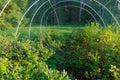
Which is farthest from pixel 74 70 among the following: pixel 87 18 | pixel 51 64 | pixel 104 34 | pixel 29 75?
pixel 87 18

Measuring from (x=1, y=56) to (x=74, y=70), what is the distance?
1648mm

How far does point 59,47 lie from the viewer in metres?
8.15

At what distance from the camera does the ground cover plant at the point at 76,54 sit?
7013 mm

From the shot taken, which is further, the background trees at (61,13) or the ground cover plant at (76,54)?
the background trees at (61,13)

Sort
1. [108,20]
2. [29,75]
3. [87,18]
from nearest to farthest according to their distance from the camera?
[29,75]
[108,20]
[87,18]

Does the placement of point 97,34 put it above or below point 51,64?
above

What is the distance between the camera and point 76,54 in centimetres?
770

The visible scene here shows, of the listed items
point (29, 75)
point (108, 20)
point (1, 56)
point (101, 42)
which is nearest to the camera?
point (29, 75)

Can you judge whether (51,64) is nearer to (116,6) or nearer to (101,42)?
(101,42)

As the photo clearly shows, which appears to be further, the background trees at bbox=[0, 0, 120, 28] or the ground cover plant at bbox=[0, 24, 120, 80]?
the background trees at bbox=[0, 0, 120, 28]

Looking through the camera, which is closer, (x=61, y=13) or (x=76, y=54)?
(x=76, y=54)

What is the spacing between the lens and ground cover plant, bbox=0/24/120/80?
7013mm

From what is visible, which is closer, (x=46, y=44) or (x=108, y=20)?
(x=46, y=44)

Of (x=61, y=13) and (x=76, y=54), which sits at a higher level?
(x=61, y=13)
